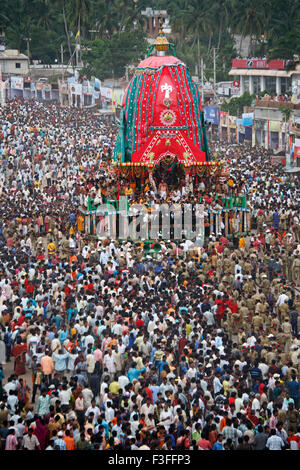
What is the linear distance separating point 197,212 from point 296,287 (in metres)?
5.69

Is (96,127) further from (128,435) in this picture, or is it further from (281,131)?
(128,435)

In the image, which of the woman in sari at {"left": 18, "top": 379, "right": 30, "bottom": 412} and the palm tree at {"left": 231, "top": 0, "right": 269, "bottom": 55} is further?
the palm tree at {"left": 231, "top": 0, "right": 269, "bottom": 55}

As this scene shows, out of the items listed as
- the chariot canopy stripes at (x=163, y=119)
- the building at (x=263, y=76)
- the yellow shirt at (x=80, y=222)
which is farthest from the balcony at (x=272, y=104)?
the yellow shirt at (x=80, y=222)

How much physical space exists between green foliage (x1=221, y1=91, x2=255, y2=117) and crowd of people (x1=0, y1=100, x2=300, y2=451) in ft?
82.5

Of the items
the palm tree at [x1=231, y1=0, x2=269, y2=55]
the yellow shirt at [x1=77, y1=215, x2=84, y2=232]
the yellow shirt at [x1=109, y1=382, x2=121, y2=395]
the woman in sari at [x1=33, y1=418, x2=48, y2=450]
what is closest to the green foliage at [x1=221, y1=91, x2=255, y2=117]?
the palm tree at [x1=231, y1=0, x2=269, y2=55]

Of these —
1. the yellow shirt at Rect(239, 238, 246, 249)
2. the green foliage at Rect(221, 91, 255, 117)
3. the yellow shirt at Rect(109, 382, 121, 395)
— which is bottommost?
the yellow shirt at Rect(239, 238, 246, 249)

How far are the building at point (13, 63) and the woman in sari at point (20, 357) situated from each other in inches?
2355

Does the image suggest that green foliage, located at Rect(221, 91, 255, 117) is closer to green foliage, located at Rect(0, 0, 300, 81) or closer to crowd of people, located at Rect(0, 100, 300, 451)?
green foliage, located at Rect(0, 0, 300, 81)

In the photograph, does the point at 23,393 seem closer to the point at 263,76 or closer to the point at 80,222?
the point at 80,222

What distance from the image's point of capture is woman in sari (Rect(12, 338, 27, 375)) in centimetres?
1761

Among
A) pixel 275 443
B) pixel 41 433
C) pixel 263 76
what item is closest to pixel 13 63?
pixel 263 76

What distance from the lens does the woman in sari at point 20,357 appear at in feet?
57.8

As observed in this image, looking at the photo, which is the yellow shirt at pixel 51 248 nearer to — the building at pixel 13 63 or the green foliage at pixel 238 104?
the green foliage at pixel 238 104

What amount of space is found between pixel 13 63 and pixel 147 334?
60110 millimetres
